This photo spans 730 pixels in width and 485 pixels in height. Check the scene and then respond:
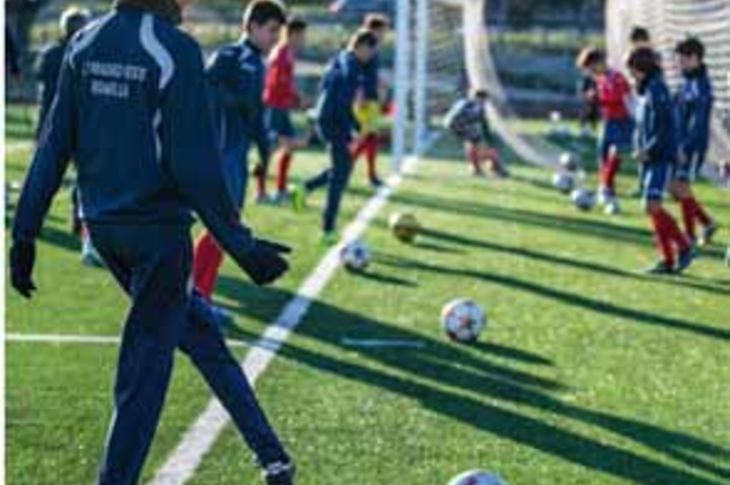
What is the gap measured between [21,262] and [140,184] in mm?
522

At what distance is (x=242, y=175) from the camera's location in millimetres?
9672

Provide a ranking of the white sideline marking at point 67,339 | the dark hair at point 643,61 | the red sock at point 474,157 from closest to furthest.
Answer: the white sideline marking at point 67,339, the dark hair at point 643,61, the red sock at point 474,157

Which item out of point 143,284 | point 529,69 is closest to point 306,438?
point 143,284

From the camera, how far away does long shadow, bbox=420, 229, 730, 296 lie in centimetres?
1234

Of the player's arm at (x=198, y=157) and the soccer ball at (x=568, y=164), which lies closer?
the player's arm at (x=198, y=157)

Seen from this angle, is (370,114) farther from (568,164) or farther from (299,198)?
(568,164)

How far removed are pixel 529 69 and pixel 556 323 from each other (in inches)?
1500

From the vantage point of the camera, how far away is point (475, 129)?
2236 centimetres

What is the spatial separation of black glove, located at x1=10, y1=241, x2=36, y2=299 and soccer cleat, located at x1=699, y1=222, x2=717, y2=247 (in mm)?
10236

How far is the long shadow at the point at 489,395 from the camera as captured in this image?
6.77 m

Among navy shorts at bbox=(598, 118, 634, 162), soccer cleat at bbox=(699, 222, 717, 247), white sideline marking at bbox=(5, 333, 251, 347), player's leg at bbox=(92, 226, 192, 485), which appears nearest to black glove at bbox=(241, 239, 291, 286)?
player's leg at bbox=(92, 226, 192, 485)

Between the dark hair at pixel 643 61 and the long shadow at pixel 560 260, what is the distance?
1.65m

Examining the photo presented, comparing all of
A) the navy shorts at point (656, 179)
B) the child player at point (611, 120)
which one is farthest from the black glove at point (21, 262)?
the child player at point (611, 120)

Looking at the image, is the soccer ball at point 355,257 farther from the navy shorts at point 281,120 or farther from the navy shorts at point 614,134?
the navy shorts at point 614,134
